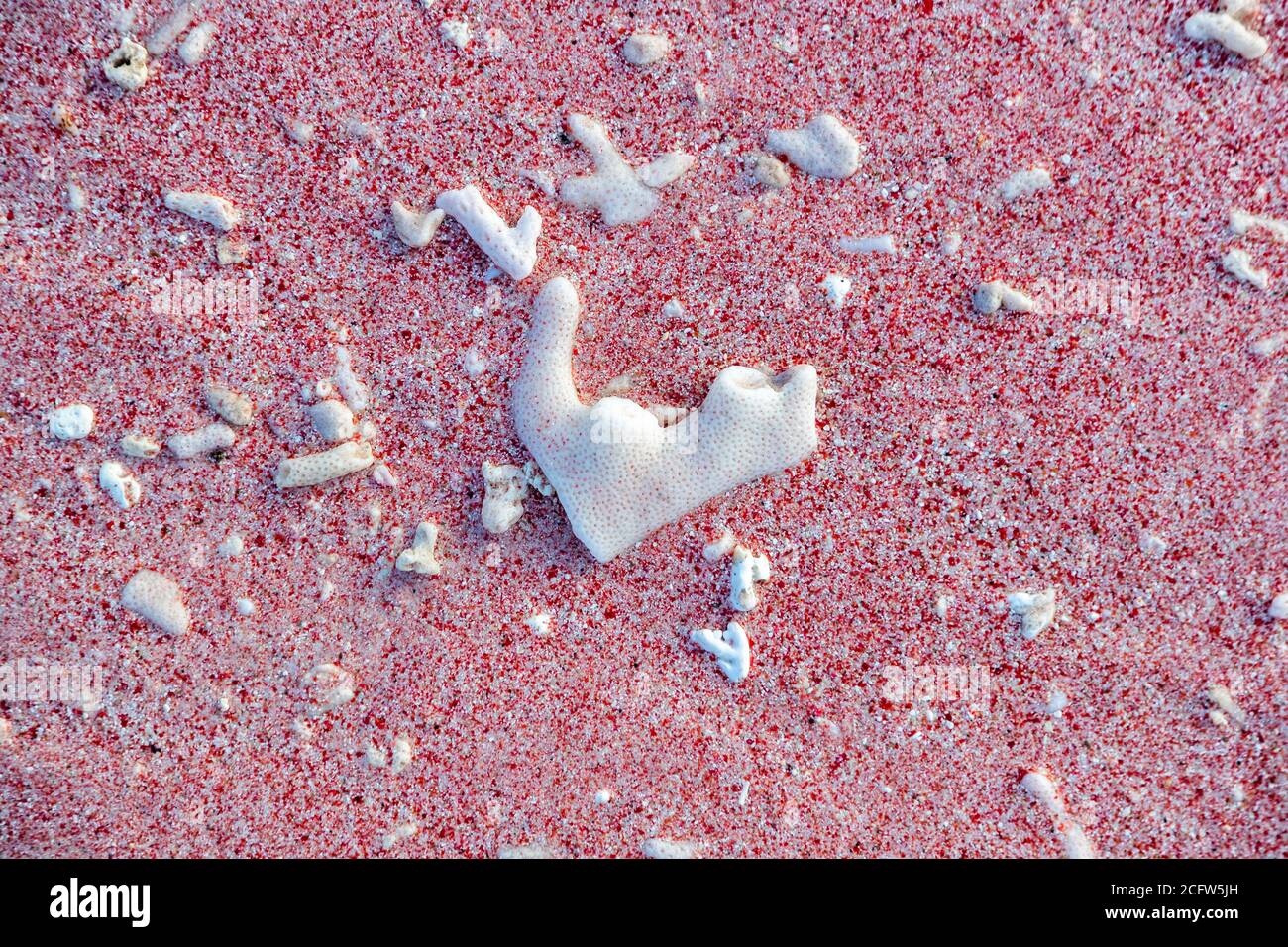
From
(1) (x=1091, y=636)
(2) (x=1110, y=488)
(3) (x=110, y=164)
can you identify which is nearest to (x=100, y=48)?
(3) (x=110, y=164)

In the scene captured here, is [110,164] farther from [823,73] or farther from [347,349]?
[823,73]

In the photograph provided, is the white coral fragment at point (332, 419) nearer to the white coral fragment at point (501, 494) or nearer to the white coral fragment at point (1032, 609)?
the white coral fragment at point (501, 494)

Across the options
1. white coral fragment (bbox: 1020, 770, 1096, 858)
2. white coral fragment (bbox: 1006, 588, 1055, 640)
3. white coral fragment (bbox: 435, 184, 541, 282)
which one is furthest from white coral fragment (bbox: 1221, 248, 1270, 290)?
white coral fragment (bbox: 435, 184, 541, 282)

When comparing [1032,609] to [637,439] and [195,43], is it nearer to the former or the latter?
[637,439]

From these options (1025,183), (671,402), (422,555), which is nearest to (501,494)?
(422,555)

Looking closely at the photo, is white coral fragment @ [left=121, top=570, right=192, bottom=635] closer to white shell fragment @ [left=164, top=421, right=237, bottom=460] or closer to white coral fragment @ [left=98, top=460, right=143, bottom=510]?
white coral fragment @ [left=98, top=460, right=143, bottom=510]
